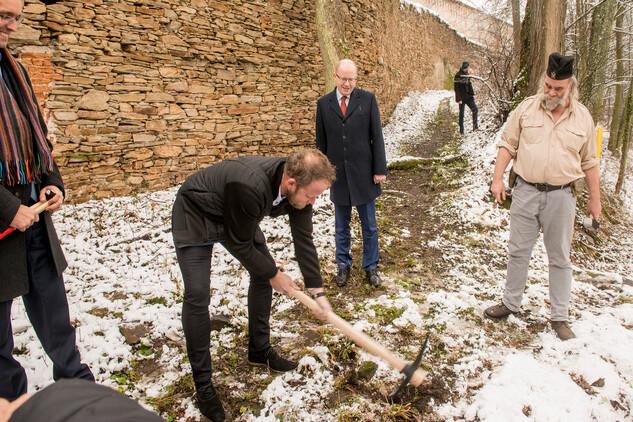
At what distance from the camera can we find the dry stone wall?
502cm

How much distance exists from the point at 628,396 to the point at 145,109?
21.7ft

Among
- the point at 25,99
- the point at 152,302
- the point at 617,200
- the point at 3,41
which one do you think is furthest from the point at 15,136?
the point at 617,200

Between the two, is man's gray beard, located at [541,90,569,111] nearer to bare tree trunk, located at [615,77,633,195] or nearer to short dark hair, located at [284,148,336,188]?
short dark hair, located at [284,148,336,188]

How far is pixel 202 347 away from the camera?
7.20 ft

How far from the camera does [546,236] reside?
117 inches

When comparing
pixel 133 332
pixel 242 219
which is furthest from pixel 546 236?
pixel 133 332

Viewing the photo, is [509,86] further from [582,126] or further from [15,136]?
[15,136]

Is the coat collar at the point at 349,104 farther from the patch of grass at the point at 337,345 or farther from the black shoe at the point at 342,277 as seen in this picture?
the patch of grass at the point at 337,345

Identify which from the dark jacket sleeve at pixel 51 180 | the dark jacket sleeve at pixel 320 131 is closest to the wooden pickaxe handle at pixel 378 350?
the dark jacket sleeve at pixel 51 180

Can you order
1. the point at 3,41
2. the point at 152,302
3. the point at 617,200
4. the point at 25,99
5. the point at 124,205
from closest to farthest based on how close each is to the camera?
the point at 3,41, the point at 25,99, the point at 152,302, the point at 124,205, the point at 617,200

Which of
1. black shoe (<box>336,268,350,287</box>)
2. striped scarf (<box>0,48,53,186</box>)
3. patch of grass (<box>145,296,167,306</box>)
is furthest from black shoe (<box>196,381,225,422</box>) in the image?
black shoe (<box>336,268,350,287</box>)

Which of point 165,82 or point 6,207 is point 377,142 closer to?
point 6,207

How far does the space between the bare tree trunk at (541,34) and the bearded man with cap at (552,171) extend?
3131 millimetres

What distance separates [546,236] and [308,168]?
→ 89.9 inches
